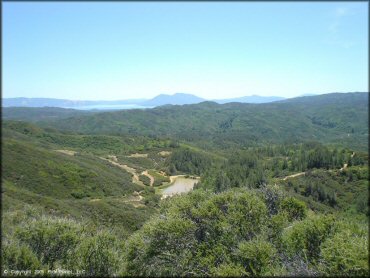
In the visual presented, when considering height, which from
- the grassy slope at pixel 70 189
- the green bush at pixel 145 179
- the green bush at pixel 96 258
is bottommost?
the green bush at pixel 145 179

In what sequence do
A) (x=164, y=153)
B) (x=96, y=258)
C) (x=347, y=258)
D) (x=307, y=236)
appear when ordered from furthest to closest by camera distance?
(x=164, y=153) → (x=307, y=236) → (x=96, y=258) → (x=347, y=258)

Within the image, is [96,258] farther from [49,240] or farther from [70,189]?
[70,189]

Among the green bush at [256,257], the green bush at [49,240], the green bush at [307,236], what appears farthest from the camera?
the green bush at [307,236]

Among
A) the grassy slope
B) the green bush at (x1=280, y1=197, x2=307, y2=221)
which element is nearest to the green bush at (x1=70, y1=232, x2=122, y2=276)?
the green bush at (x1=280, y1=197, x2=307, y2=221)

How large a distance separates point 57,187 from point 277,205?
62.0 m

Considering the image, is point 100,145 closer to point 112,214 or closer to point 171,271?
point 112,214

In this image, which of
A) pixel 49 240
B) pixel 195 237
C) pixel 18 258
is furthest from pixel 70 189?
pixel 195 237

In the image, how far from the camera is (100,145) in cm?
17875

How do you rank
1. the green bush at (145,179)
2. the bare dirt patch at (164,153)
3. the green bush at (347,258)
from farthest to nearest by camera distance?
the bare dirt patch at (164,153) < the green bush at (145,179) < the green bush at (347,258)

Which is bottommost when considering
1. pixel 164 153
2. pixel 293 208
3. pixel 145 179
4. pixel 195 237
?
pixel 164 153

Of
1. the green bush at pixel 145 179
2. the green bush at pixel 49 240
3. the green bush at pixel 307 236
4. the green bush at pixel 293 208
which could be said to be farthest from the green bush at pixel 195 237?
the green bush at pixel 145 179

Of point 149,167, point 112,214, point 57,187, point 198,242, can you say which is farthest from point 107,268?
point 149,167

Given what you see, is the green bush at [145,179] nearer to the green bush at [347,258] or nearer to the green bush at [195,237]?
the green bush at [195,237]

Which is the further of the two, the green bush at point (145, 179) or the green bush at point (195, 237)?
the green bush at point (145, 179)
